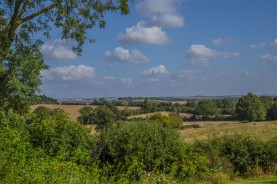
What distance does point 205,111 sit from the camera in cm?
9256

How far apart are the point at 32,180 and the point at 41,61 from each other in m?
6.87

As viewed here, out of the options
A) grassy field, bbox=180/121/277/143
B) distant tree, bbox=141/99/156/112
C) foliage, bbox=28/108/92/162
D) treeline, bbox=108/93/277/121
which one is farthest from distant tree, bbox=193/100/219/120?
foliage, bbox=28/108/92/162

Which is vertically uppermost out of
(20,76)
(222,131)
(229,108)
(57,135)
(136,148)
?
(20,76)

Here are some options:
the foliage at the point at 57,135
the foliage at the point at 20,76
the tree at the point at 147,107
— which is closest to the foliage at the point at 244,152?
the foliage at the point at 57,135

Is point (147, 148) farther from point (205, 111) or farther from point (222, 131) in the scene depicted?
point (205, 111)

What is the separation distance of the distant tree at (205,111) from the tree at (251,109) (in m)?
9.39

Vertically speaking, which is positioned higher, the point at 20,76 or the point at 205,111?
the point at 20,76

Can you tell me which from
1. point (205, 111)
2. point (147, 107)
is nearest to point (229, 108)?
point (205, 111)

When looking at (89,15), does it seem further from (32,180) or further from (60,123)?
(32,180)

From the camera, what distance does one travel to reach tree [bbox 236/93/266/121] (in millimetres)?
82438

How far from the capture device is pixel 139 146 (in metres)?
14.3

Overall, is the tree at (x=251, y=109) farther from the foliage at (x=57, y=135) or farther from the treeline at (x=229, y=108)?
the foliage at (x=57, y=135)

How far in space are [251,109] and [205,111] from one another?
13.1 m

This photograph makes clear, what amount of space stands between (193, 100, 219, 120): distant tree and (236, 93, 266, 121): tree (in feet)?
30.8
